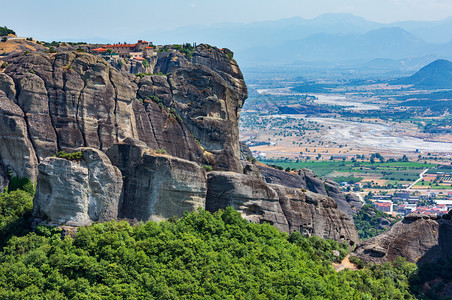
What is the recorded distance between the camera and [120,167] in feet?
168

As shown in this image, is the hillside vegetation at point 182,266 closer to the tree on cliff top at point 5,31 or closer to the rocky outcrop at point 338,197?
the rocky outcrop at point 338,197

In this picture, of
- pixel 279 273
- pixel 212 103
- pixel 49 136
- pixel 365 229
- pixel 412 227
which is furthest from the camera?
pixel 365 229

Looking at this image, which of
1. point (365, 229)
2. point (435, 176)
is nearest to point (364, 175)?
point (435, 176)

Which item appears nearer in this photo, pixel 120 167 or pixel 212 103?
pixel 120 167

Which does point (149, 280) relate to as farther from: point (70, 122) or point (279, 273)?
point (70, 122)

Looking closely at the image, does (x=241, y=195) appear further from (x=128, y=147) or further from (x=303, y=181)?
(x=303, y=181)

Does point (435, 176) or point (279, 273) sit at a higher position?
point (279, 273)

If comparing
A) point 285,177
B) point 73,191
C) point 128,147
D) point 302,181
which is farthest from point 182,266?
point 302,181

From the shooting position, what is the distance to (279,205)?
56219 millimetres

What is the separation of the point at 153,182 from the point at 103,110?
10125mm

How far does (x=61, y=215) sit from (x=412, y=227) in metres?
33.0

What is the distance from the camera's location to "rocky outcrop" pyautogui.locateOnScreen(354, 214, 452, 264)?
55688mm

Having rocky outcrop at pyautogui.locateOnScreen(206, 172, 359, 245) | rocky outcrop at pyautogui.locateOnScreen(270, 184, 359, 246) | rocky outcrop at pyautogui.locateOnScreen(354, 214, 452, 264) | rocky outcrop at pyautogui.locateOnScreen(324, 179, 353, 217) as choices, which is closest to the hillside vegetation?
rocky outcrop at pyautogui.locateOnScreen(206, 172, 359, 245)

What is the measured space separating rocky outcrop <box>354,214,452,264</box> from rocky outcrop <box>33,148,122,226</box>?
980 inches
